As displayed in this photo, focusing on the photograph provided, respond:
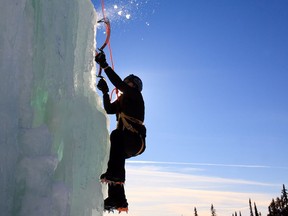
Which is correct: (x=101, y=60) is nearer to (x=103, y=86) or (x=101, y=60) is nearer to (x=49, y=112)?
(x=103, y=86)

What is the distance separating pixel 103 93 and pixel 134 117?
Answer: 0.86 metres

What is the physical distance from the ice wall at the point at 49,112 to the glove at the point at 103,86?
316 millimetres

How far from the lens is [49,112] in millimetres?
4895

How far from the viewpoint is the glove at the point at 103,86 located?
654 cm

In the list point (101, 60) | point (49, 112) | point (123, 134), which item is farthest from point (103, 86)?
point (49, 112)

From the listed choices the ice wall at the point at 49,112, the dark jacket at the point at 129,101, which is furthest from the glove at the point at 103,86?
the dark jacket at the point at 129,101

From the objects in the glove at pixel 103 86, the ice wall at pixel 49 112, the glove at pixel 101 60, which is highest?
the glove at pixel 101 60

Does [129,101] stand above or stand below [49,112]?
above

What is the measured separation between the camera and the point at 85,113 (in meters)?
5.70

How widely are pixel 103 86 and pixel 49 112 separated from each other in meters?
1.79

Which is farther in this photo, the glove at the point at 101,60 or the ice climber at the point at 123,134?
the glove at the point at 101,60

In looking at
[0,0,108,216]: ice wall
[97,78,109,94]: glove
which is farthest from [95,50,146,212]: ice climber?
[97,78,109,94]: glove

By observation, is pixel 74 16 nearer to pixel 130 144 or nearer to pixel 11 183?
pixel 130 144

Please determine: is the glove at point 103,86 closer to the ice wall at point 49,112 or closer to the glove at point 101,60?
the ice wall at point 49,112
